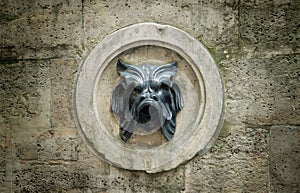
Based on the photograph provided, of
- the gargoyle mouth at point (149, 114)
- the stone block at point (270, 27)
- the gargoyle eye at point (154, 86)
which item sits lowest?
the gargoyle mouth at point (149, 114)

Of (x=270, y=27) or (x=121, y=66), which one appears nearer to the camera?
(x=270, y=27)

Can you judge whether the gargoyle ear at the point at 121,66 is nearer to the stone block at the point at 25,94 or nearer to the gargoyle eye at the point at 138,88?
the gargoyle eye at the point at 138,88

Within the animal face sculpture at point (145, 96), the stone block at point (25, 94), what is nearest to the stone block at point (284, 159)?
the animal face sculpture at point (145, 96)

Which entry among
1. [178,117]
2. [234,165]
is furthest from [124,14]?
[234,165]

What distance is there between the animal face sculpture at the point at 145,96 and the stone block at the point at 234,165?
12.7 inches

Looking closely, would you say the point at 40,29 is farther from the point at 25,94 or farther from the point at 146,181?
the point at 146,181

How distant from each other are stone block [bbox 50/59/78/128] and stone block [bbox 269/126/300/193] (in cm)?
147


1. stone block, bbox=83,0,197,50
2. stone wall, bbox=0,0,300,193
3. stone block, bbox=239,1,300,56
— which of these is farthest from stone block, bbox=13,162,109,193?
stone block, bbox=239,1,300,56

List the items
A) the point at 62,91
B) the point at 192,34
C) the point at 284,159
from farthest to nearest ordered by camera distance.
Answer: the point at 62,91, the point at 192,34, the point at 284,159

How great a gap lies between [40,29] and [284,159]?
2.04 metres

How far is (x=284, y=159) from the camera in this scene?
3156 mm

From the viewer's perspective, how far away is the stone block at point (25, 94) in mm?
3479

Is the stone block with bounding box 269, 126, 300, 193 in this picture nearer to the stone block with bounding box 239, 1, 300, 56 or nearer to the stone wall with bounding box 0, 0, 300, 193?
the stone wall with bounding box 0, 0, 300, 193

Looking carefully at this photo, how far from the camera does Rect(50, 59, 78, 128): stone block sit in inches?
135
